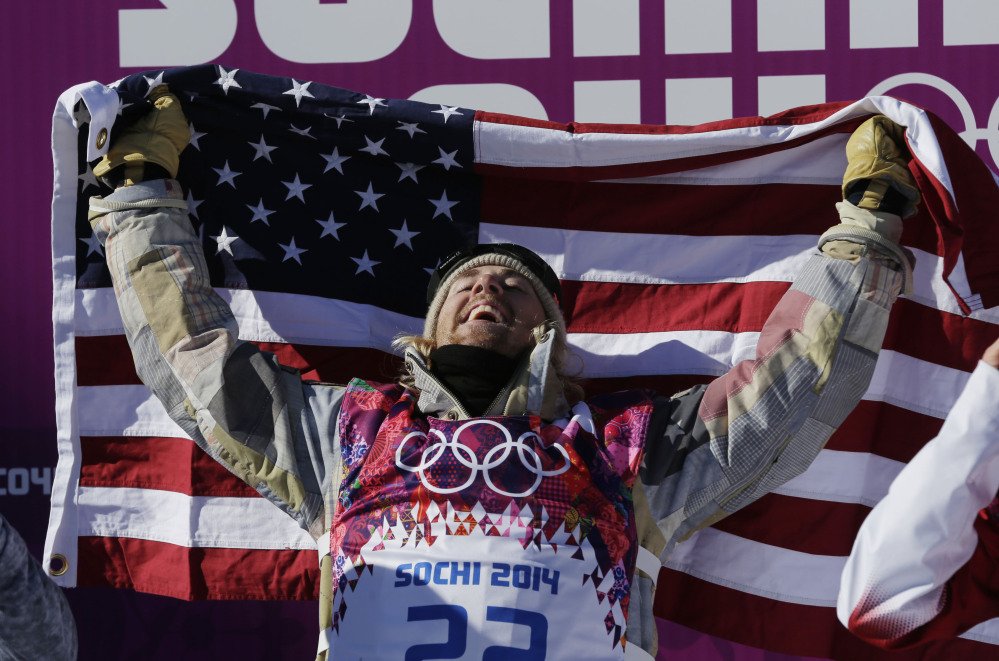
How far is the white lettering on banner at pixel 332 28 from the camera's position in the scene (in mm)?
3135

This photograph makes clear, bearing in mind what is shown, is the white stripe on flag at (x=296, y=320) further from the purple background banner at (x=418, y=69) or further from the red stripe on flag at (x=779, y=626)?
the red stripe on flag at (x=779, y=626)

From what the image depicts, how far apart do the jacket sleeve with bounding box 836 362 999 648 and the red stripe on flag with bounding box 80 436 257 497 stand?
178 cm

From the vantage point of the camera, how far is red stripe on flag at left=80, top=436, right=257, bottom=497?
279cm

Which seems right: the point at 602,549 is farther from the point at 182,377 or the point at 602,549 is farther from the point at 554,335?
the point at 182,377

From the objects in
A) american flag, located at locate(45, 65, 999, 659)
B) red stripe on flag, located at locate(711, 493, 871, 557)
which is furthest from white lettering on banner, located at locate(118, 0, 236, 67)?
red stripe on flag, located at locate(711, 493, 871, 557)

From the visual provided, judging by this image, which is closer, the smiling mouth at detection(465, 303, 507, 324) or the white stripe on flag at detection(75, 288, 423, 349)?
the smiling mouth at detection(465, 303, 507, 324)

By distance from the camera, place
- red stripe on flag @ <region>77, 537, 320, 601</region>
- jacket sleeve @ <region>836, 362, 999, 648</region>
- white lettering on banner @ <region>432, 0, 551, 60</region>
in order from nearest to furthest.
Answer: jacket sleeve @ <region>836, 362, 999, 648</region> < red stripe on flag @ <region>77, 537, 320, 601</region> < white lettering on banner @ <region>432, 0, 551, 60</region>

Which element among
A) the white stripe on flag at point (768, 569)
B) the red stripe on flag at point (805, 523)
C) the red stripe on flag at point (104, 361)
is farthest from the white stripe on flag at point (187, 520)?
the red stripe on flag at point (805, 523)

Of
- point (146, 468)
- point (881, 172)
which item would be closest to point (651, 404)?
point (881, 172)

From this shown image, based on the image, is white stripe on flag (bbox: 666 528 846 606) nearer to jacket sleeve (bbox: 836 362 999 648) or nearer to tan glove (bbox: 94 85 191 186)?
jacket sleeve (bbox: 836 362 999 648)

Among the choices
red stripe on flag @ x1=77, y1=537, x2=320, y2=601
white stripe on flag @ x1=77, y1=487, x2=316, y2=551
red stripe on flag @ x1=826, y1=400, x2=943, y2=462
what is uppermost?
red stripe on flag @ x1=826, y1=400, x2=943, y2=462

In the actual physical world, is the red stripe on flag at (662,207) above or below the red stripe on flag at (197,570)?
above

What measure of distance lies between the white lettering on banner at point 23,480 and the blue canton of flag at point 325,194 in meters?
0.80

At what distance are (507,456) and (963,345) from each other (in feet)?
4.23
